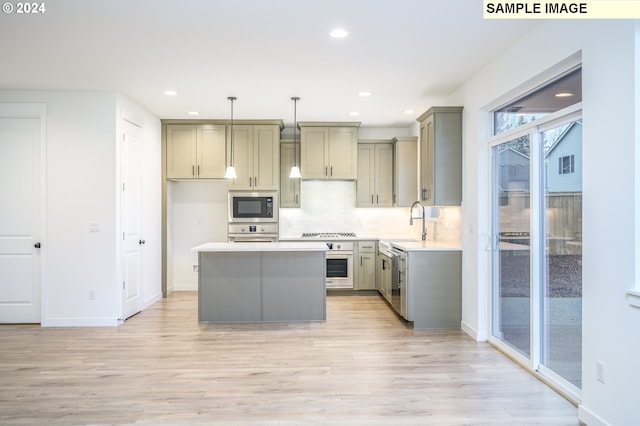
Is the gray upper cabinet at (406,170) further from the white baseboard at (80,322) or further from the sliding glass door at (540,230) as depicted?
the white baseboard at (80,322)

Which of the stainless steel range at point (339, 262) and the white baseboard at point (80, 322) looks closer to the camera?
the white baseboard at point (80, 322)

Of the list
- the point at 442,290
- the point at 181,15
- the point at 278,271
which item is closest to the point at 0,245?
the point at 278,271

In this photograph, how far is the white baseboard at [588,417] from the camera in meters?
2.46

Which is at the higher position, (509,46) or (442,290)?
(509,46)

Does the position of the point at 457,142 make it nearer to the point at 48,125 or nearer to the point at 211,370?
the point at 211,370

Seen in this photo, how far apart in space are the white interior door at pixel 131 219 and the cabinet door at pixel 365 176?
334cm

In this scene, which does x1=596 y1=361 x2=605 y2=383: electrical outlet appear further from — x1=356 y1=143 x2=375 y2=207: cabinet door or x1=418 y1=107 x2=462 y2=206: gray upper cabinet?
x1=356 y1=143 x2=375 y2=207: cabinet door

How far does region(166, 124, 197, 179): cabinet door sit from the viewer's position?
6461mm

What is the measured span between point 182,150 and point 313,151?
2037mm

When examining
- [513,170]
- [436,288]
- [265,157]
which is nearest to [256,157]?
[265,157]

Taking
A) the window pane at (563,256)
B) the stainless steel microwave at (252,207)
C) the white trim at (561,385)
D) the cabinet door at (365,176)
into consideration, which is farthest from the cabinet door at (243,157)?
the white trim at (561,385)

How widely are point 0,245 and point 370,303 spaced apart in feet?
15.7

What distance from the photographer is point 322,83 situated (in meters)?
4.61

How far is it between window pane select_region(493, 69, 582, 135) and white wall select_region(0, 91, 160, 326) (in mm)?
4298
